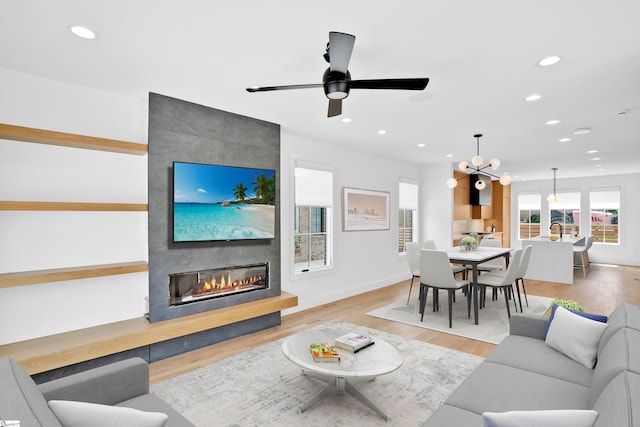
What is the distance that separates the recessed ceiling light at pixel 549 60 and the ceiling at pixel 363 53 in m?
0.05

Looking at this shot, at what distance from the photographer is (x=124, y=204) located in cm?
304

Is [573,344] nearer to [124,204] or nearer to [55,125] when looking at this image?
[124,204]

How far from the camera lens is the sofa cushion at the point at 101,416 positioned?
1.24 m

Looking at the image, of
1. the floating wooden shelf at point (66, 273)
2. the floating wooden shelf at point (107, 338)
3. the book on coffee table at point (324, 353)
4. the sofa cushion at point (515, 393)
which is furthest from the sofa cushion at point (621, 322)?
the floating wooden shelf at point (66, 273)

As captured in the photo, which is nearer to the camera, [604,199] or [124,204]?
[124,204]

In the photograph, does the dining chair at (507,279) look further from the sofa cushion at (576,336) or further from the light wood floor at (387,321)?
the sofa cushion at (576,336)

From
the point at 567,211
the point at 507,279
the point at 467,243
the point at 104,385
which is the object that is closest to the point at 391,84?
the point at 104,385

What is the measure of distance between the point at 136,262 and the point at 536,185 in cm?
1165

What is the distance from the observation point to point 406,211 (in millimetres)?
7535

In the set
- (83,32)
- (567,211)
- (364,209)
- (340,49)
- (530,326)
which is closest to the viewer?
(340,49)

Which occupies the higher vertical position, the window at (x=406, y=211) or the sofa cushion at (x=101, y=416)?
the window at (x=406, y=211)

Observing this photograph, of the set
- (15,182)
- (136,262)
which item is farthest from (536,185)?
(15,182)

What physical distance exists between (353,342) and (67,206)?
2496 mm

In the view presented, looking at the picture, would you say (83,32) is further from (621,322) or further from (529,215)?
(529,215)
